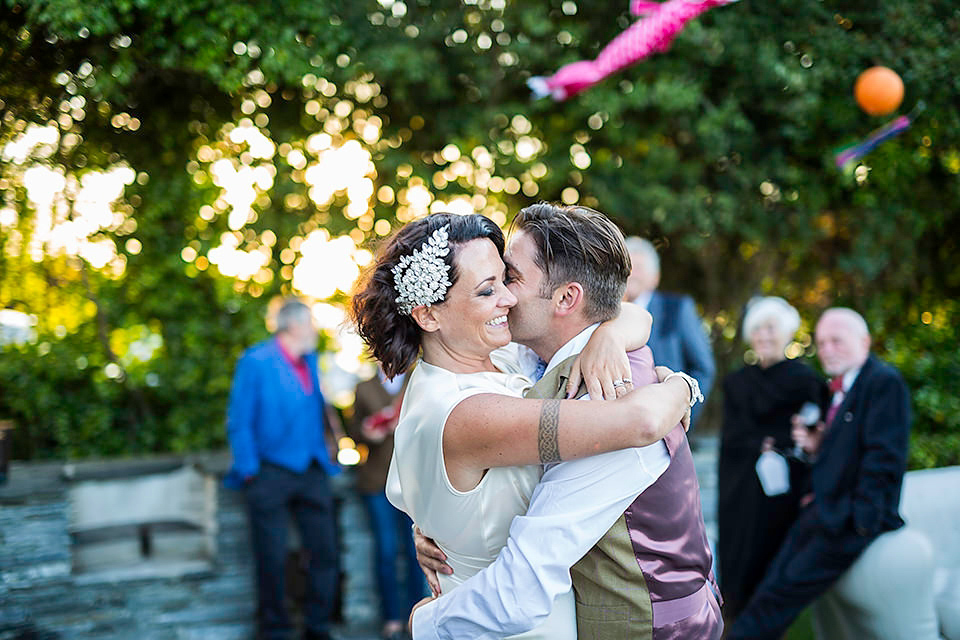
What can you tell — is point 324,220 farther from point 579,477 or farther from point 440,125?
point 579,477

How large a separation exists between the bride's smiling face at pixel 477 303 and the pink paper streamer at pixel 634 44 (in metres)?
2.64

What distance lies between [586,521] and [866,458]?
2.19 meters

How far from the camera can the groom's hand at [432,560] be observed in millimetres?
1961

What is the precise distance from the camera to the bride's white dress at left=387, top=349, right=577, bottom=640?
179cm

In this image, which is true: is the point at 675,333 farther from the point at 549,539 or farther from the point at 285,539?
the point at 549,539

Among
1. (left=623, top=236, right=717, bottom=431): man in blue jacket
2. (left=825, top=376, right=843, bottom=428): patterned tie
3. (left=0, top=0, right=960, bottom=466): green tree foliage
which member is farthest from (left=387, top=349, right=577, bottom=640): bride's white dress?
Answer: (left=0, top=0, right=960, bottom=466): green tree foliage

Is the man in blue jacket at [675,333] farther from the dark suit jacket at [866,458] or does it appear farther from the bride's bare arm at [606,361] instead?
the bride's bare arm at [606,361]

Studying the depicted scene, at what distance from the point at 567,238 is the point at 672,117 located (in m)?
3.87

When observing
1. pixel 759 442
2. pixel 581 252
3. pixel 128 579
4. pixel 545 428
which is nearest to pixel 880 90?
pixel 759 442

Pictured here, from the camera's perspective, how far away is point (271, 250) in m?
5.49

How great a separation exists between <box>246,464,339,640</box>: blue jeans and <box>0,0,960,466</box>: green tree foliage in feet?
4.11

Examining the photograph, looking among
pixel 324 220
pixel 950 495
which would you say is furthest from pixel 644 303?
pixel 324 220

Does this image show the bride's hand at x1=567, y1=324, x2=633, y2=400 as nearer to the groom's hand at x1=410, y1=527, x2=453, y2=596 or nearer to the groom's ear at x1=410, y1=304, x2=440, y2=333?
the groom's ear at x1=410, y1=304, x2=440, y2=333

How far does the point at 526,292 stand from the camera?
193 cm
